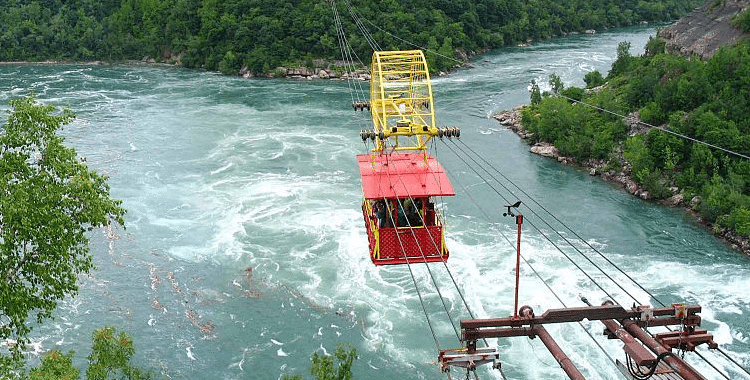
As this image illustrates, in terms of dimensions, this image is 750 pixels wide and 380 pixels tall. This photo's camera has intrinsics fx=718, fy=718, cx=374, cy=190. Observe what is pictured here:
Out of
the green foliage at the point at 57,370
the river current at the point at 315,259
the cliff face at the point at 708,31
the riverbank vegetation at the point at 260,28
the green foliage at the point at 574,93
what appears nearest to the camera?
the green foliage at the point at 57,370

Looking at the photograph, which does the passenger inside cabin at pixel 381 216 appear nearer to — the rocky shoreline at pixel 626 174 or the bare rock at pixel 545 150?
the rocky shoreline at pixel 626 174

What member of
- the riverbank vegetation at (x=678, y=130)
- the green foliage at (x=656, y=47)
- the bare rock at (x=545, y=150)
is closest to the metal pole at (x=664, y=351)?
the riverbank vegetation at (x=678, y=130)

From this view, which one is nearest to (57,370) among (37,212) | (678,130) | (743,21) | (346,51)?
(37,212)

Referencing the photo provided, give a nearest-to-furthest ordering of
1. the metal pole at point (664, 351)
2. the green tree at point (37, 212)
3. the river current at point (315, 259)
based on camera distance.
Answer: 1. the metal pole at point (664, 351)
2. the green tree at point (37, 212)
3. the river current at point (315, 259)

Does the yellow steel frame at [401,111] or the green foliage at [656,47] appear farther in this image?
the green foliage at [656,47]

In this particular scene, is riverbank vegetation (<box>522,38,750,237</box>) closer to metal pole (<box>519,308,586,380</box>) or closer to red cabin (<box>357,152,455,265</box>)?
red cabin (<box>357,152,455,265</box>)

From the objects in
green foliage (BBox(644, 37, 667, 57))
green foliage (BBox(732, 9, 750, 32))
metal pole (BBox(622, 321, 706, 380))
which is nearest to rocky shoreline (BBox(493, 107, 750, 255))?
green foliage (BBox(732, 9, 750, 32))
